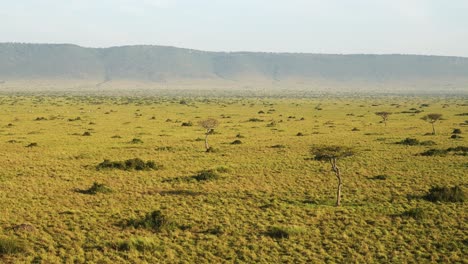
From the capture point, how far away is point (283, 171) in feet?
93.4

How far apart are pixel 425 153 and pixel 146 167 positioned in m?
20.4

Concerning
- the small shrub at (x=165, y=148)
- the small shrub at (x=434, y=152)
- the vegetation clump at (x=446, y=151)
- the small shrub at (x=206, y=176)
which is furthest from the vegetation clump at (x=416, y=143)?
the small shrub at (x=206, y=176)

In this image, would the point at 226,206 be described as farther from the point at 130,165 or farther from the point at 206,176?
the point at 130,165

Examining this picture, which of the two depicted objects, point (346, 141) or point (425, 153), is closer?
point (425, 153)

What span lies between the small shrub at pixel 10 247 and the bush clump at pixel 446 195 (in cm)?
1774

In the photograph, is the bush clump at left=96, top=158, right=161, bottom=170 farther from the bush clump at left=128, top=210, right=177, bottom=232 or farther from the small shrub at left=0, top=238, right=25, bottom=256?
the small shrub at left=0, top=238, right=25, bottom=256

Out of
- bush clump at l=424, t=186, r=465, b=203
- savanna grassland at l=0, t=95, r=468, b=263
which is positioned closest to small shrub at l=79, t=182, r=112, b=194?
savanna grassland at l=0, t=95, r=468, b=263

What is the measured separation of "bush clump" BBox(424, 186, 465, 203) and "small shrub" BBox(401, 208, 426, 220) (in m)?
2.54

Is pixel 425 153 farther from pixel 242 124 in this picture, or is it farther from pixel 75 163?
pixel 242 124

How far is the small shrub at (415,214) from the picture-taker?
19044 millimetres

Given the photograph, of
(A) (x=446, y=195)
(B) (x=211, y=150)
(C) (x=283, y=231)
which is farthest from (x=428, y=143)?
(C) (x=283, y=231)

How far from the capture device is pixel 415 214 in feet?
62.8

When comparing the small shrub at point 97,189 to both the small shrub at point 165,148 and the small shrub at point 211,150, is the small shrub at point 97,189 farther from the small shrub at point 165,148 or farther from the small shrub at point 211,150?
the small shrub at point 165,148

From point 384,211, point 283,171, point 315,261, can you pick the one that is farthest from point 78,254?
point 283,171
